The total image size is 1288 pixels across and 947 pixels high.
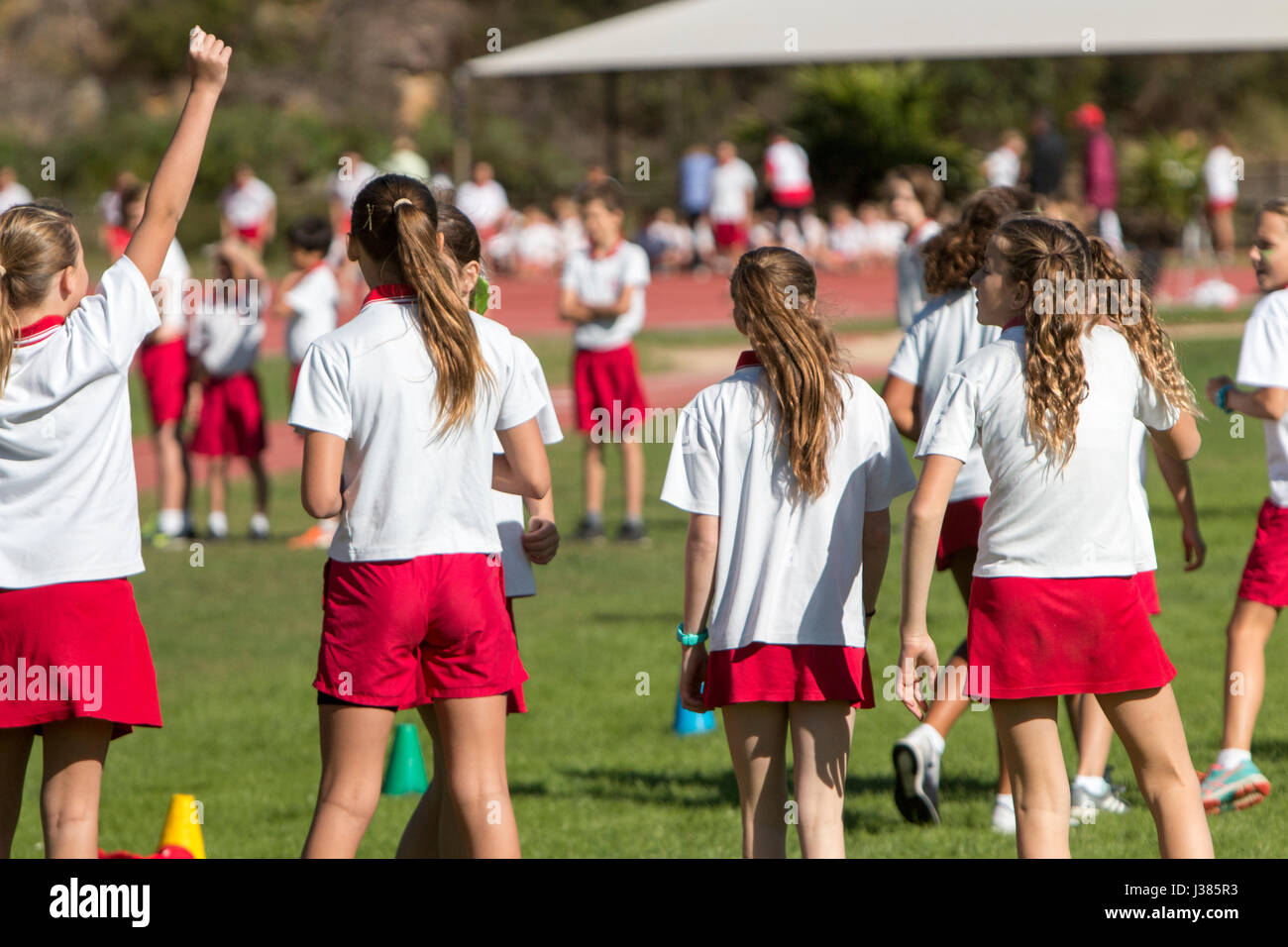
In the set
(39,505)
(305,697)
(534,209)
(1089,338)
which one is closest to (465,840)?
(39,505)

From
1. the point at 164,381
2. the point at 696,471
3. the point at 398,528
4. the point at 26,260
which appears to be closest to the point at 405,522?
the point at 398,528

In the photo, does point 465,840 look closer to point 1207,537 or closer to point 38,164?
point 1207,537

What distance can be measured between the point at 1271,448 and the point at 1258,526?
26 cm

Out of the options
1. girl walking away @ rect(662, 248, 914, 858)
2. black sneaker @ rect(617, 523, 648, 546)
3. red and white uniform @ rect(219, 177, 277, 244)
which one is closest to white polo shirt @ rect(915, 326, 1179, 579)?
girl walking away @ rect(662, 248, 914, 858)

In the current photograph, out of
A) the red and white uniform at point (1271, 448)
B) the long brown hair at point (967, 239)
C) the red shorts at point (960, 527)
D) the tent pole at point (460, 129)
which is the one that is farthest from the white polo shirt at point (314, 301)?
the tent pole at point (460, 129)

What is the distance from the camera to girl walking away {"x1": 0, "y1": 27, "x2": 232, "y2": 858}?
3.79 metres

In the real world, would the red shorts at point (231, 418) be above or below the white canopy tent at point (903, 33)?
below

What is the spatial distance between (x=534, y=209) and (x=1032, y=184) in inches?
430

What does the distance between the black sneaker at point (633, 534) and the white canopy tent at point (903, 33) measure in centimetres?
1495

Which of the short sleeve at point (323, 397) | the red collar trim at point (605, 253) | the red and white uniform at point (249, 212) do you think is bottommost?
the short sleeve at point (323, 397)

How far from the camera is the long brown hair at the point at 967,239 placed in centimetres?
517

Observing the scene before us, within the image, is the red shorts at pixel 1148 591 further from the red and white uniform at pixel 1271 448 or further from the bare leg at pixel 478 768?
the bare leg at pixel 478 768

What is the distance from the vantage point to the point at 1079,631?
3.84 meters

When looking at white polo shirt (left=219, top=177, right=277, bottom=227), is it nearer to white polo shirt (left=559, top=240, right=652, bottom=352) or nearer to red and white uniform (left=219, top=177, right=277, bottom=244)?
red and white uniform (left=219, top=177, right=277, bottom=244)
